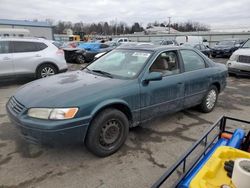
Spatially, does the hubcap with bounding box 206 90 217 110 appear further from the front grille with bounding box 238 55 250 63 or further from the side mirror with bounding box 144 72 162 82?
the front grille with bounding box 238 55 250 63

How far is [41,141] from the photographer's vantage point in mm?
2799

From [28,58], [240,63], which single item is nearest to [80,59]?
[28,58]

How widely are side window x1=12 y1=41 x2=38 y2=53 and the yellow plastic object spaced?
7527 millimetres

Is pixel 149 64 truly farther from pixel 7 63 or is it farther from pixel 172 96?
pixel 7 63

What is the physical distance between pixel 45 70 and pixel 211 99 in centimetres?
587

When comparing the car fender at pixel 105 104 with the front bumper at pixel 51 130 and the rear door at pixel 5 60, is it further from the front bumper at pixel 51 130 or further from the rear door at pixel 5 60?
the rear door at pixel 5 60

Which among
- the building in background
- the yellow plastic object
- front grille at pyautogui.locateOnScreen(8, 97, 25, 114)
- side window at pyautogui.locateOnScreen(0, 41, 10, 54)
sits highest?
the building in background

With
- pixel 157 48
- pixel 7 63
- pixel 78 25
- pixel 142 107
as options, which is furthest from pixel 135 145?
pixel 78 25

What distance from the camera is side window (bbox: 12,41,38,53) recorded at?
763cm

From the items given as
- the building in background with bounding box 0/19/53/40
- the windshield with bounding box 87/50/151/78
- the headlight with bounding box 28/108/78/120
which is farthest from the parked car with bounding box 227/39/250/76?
the building in background with bounding box 0/19/53/40

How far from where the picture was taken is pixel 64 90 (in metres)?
3.13

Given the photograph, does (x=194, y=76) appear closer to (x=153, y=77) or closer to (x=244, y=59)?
(x=153, y=77)

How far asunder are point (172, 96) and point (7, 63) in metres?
5.87

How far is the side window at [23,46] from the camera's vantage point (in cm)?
763
